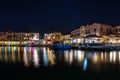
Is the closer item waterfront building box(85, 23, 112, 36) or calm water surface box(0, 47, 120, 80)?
calm water surface box(0, 47, 120, 80)

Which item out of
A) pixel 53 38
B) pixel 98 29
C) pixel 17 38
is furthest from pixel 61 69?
pixel 17 38

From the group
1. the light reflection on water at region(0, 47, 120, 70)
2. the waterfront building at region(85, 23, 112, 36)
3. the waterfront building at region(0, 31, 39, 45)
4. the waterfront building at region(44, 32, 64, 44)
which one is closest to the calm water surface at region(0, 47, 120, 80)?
the light reflection on water at region(0, 47, 120, 70)

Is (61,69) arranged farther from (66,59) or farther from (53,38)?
(53,38)

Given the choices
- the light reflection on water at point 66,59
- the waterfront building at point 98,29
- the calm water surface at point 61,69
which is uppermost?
the waterfront building at point 98,29

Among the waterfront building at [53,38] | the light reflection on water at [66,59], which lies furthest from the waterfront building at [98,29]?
the light reflection on water at [66,59]

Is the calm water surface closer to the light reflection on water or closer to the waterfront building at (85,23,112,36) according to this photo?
the light reflection on water

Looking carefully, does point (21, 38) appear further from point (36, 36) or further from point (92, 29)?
point (92, 29)

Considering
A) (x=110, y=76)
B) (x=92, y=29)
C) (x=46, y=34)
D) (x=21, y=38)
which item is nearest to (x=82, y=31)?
(x=92, y=29)

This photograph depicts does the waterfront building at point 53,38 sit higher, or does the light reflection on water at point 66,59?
the waterfront building at point 53,38

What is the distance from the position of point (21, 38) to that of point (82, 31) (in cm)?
4777

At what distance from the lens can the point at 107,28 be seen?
95812 mm

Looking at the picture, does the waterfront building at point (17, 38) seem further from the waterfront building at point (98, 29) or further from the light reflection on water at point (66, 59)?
the light reflection on water at point (66, 59)

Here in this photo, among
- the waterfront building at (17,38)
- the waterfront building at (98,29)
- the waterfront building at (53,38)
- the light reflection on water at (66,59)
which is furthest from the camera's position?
the waterfront building at (17,38)

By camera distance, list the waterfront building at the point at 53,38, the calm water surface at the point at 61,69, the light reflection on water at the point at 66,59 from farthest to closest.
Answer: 1. the waterfront building at the point at 53,38
2. the light reflection on water at the point at 66,59
3. the calm water surface at the point at 61,69
